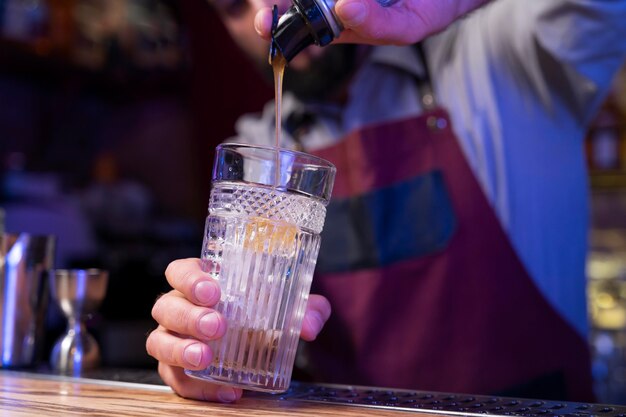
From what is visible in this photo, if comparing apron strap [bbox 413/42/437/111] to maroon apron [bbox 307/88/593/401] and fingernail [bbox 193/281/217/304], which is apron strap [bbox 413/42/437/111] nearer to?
maroon apron [bbox 307/88/593/401]

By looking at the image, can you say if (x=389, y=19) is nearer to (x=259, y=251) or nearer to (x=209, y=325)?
(x=259, y=251)

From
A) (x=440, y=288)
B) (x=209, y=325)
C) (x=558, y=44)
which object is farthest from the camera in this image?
(x=440, y=288)

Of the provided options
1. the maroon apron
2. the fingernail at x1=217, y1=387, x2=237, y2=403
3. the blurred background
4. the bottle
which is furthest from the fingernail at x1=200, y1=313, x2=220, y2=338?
the blurred background

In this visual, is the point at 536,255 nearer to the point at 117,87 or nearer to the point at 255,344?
the point at 255,344

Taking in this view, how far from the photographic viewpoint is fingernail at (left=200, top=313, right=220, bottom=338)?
2.96 ft

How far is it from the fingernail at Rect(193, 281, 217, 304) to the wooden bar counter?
5.2 inches

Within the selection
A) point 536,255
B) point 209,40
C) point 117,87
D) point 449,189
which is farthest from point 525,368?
point 117,87

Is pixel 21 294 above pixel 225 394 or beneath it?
above

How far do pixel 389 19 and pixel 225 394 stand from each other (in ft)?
1.72

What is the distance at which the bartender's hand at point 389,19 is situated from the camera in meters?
0.92

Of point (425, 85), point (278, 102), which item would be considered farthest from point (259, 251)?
point (425, 85)

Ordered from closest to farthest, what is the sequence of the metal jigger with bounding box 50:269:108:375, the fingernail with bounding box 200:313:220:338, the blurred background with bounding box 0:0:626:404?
the fingernail with bounding box 200:313:220:338
the metal jigger with bounding box 50:269:108:375
the blurred background with bounding box 0:0:626:404

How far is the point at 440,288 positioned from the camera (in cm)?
178

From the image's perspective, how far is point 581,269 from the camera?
1865 millimetres
